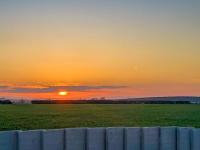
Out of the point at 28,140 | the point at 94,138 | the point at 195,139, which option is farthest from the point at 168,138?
the point at 28,140

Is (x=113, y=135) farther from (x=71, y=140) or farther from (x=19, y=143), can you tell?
(x=19, y=143)

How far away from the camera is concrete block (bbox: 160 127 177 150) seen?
394cm

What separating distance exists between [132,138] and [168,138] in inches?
14.7

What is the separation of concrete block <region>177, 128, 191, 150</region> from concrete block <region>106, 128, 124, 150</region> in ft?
1.92

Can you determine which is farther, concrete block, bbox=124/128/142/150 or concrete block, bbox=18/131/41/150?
concrete block, bbox=124/128/142/150

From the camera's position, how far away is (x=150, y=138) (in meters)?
3.88

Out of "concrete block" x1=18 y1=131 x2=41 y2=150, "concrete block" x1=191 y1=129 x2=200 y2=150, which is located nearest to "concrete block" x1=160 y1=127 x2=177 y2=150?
"concrete block" x1=191 y1=129 x2=200 y2=150

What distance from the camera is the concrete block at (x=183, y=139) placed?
13.2 ft

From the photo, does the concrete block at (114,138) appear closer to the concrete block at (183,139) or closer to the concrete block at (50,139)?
the concrete block at (50,139)

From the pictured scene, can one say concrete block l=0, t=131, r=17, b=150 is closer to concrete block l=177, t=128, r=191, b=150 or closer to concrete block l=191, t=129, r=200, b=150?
concrete block l=177, t=128, r=191, b=150

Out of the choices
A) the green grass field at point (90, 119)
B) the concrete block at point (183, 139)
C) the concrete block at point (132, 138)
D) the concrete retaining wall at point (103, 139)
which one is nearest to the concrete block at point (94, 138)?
the concrete retaining wall at point (103, 139)

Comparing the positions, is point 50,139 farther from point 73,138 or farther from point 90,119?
point 90,119

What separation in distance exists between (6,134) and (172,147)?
5.03 ft

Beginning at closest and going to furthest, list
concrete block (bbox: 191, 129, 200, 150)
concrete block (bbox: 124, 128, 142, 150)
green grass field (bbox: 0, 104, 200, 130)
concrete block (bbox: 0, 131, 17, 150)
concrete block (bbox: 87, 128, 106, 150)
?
concrete block (bbox: 0, 131, 17, 150) → concrete block (bbox: 87, 128, 106, 150) → concrete block (bbox: 124, 128, 142, 150) → concrete block (bbox: 191, 129, 200, 150) → green grass field (bbox: 0, 104, 200, 130)
